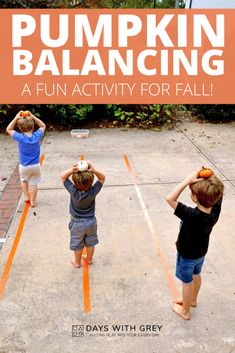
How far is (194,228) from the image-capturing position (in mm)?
3195

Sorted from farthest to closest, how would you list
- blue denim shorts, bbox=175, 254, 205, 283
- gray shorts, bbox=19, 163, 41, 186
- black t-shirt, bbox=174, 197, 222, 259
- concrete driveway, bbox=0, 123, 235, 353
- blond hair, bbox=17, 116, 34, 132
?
gray shorts, bbox=19, 163, 41, 186 < blond hair, bbox=17, 116, 34, 132 < concrete driveway, bbox=0, 123, 235, 353 < blue denim shorts, bbox=175, 254, 205, 283 < black t-shirt, bbox=174, 197, 222, 259

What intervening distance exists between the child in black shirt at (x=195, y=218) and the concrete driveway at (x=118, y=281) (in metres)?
0.52

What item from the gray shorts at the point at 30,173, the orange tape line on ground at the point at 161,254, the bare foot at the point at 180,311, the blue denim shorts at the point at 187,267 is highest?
the gray shorts at the point at 30,173

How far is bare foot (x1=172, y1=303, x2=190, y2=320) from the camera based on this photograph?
12.2 feet

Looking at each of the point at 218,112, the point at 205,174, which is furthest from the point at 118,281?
the point at 218,112

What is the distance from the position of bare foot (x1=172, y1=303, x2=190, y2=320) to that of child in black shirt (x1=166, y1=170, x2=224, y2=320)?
12.3 inches

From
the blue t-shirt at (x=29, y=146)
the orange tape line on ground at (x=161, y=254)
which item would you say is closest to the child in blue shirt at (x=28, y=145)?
the blue t-shirt at (x=29, y=146)

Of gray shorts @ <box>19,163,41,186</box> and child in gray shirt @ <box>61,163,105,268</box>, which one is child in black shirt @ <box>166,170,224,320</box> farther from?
gray shorts @ <box>19,163,41,186</box>

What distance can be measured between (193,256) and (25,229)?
9.52 feet

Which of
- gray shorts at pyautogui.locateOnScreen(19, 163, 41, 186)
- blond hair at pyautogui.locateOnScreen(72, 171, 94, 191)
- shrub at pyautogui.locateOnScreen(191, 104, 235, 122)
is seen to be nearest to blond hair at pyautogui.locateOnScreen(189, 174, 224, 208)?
blond hair at pyautogui.locateOnScreen(72, 171, 94, 191)

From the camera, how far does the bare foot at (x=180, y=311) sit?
12.2 feet

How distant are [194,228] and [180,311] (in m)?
1.09

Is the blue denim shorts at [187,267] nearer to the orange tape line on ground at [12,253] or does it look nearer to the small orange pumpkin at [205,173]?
the small orange pumpkin at [205,173]

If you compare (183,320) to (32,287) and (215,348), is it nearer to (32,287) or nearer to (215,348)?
(215,348)
